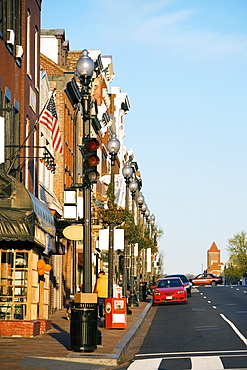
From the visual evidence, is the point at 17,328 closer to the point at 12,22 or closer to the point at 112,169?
the point at 112,169

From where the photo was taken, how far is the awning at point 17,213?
21.5 meters

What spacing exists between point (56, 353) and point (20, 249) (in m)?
5.93

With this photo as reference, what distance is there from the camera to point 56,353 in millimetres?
17547

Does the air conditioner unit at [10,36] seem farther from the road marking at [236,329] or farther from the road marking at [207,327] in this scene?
the road marking at [236,329]

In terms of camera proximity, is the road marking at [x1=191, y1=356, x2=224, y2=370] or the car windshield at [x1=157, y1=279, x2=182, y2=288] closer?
the road marking at [x1=191, y1=356, x2=224, y2=370]

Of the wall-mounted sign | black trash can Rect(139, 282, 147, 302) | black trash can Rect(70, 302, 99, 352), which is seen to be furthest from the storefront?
black trash can Rect(139, 282, 147, 302)

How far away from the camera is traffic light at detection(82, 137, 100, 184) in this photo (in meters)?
17.8

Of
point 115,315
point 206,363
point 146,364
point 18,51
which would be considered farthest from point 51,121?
point 206,363

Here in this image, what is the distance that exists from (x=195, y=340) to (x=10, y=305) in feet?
16.8

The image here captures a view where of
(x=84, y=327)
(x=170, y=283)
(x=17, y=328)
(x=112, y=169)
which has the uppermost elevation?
(x=112, y=169)

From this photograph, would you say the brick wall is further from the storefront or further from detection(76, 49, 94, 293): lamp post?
detection(76, 49, 94, 293): lamp post

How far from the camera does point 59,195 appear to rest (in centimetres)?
4025

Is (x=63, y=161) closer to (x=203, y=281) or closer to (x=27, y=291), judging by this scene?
(x=27, y=291)

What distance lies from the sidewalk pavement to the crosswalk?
652 millimetres
